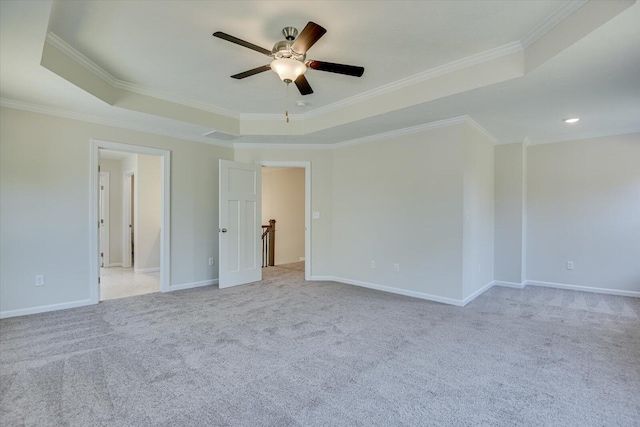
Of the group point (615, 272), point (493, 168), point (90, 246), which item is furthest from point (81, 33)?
point (615, 272)

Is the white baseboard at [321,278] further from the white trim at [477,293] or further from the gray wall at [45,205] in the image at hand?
the gray wall at [45,205]

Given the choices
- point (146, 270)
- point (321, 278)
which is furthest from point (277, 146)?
point (146, 270)

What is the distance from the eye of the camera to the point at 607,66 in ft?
8.55

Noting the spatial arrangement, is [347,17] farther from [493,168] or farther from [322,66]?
[493,168]

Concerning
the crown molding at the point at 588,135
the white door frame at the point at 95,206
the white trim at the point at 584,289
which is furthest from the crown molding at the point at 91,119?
the white trim at the point at 584,289

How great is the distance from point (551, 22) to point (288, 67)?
2.07 meters

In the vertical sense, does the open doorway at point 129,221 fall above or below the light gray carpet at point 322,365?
above

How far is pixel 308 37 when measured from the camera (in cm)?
221

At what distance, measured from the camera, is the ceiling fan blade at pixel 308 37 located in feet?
6.83

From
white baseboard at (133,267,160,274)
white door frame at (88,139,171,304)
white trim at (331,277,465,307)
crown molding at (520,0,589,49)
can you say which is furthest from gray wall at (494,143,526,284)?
white baseboard at (133,267,160,274)

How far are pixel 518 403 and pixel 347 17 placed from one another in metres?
2.96

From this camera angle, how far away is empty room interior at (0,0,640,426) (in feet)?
6.95

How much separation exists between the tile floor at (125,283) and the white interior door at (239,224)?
1.20 meters

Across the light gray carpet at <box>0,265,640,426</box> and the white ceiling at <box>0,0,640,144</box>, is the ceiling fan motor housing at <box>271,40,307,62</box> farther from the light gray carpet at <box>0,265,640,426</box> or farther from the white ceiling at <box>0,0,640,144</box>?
the light gray carpet at <box>0,265,640,426</box>
